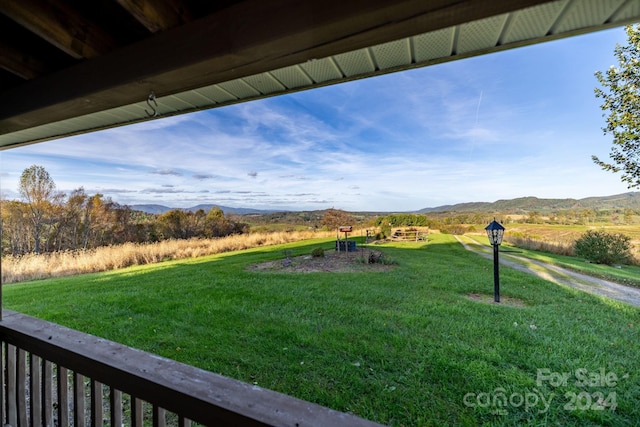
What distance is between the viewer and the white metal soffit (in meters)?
0.55

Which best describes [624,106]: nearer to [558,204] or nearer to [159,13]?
[558,204]

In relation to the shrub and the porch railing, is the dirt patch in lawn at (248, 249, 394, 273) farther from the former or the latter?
the porch railing

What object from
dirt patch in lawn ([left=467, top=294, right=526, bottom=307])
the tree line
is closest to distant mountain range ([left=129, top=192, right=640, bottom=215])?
dirt patch in lawn ([left=467, top=294, right=526, bottom=307])

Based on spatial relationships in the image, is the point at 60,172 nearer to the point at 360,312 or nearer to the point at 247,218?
the point at 247,218

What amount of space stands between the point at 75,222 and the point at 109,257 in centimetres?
233

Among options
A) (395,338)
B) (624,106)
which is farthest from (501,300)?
(624,106)

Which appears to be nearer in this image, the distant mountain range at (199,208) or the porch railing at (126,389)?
the porch railing at (126,389)

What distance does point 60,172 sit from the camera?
720 cm

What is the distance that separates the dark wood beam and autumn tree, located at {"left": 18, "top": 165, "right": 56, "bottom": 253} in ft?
27.6

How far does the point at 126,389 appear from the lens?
0.74 meters

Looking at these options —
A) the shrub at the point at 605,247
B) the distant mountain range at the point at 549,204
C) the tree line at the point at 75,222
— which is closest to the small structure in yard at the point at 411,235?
the distant mountain range at the point at 549,204

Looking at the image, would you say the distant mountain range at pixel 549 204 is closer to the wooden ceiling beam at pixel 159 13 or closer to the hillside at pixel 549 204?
the hillside at pixel 549 204

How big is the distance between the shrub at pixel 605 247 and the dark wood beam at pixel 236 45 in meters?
7.63

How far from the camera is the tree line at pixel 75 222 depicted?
22.2 ft
